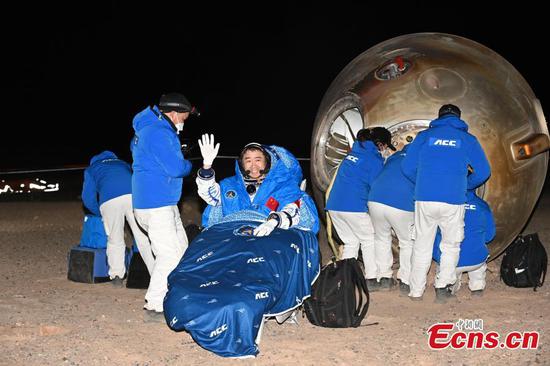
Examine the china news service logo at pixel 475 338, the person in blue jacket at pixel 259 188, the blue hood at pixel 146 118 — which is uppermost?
the blue hood at pixel 146 118

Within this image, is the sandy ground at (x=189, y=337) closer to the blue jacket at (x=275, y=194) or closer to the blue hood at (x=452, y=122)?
the blue jacket at (x=275, y=194)

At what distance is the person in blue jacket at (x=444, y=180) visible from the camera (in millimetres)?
6555

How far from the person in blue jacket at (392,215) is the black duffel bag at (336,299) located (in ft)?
4.03

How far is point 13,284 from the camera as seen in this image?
766cm

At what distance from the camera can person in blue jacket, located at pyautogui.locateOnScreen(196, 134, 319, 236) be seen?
20.2 ft

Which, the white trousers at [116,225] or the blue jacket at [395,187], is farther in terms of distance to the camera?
the white trousers at [116,225]

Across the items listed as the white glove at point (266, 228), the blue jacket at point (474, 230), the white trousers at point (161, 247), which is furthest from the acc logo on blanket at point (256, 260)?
the blue jacket at point (474, 230)

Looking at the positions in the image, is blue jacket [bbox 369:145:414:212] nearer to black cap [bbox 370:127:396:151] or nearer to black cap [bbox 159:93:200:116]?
black cap [bbox 370:127:396:151]

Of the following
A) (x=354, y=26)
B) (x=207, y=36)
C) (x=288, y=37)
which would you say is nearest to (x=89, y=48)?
(x=207, y=36)

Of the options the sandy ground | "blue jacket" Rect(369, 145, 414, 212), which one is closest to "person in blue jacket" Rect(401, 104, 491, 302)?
"blue jacket" Rect(369, 145, 414, 212)

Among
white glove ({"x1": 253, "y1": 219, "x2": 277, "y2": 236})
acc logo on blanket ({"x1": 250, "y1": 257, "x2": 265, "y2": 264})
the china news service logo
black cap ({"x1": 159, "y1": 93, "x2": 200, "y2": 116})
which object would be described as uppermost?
black cap ({"x1": 159, "y1": 93, "x2": 200, "y2": 116})

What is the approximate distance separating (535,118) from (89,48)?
47808mm

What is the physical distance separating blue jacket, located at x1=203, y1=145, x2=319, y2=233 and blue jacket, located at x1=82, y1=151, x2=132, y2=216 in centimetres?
171

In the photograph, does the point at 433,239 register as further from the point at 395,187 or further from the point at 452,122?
the point at 452,122
